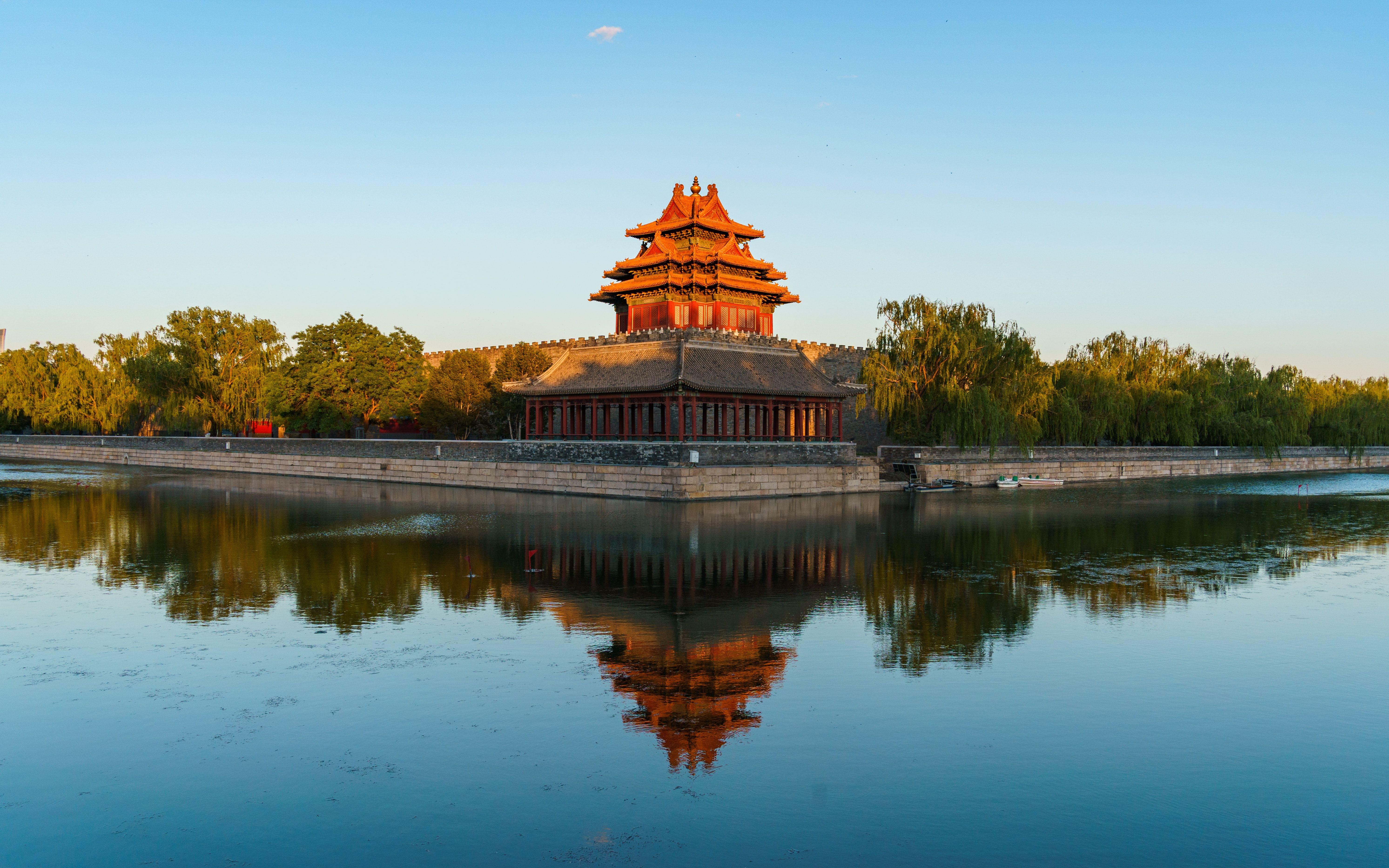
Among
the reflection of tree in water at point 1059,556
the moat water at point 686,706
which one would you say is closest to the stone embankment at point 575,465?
the reflection of tree in water at point 1059,556

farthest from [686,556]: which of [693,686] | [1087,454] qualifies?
[1087,454]

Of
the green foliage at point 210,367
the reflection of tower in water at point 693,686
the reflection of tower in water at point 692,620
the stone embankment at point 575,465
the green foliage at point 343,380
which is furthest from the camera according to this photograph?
the green foliage at point 210,367

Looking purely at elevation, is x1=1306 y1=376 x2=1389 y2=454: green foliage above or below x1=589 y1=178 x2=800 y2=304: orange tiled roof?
below

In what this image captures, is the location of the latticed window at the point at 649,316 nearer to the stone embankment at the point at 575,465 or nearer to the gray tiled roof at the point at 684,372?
the gray tiled roof at the point at 684,372

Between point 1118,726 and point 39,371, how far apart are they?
7046cm

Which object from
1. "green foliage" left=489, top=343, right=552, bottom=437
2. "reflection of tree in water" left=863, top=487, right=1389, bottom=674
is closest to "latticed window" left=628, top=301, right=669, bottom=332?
"green foliage" left=489, top=343, right=552, bottom=437

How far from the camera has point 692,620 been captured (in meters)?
13.3

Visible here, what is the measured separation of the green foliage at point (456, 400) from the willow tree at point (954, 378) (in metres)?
19.6

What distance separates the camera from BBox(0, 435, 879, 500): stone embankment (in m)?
31.5

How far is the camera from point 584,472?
33469mm

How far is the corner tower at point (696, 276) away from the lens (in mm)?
41469

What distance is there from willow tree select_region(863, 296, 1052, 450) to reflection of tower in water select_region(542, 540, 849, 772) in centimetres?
2161

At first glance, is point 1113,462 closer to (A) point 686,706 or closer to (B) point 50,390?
(A) point 686,706

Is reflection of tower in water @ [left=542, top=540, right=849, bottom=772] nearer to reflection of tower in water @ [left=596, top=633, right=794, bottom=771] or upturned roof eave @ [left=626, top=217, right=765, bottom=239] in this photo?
reflection of tower in water @ [left=596, top=633, right=794, bottom=771]
